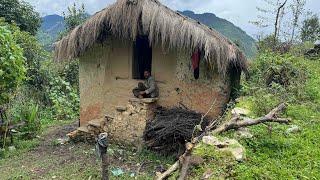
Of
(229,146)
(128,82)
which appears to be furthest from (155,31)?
(229,146)

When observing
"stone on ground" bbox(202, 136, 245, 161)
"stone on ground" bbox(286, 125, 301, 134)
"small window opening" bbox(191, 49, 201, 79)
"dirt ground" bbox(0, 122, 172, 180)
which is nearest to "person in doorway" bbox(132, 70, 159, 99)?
"small window opening" bbox(191, 49, 201, 79)

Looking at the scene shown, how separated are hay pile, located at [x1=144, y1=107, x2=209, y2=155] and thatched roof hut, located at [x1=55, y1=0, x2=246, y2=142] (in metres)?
0.24

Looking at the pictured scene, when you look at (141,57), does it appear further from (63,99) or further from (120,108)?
(63,99)

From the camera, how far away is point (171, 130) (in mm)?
7918

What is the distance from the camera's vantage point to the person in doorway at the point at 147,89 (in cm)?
877

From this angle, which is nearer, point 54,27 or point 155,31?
point 155,31

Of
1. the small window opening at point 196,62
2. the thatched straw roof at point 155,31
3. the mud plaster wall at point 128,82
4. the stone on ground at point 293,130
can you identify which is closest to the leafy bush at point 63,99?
the mud plaster wall at point 128,82

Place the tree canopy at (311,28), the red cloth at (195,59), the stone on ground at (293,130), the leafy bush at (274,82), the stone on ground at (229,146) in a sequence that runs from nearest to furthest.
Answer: the stone on ground at (229,146) < the stone on ground at (293,130) < the leafy bush at (274,82) < the red cloth at (195,59) < the tree canopy at (311,28)

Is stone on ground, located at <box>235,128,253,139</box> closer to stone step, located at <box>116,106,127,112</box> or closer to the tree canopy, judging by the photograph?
stone step, located at <box>116,106,127,112</box>

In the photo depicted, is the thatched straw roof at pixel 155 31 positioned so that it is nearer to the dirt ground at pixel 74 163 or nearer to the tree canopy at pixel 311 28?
the dirt ground at pixel 74 163

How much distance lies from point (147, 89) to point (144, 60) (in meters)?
0.98

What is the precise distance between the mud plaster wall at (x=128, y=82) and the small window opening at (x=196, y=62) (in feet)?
0.26

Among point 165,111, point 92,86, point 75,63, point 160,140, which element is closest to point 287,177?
point 160,140

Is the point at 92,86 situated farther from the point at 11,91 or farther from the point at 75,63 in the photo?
the point at 75,63
